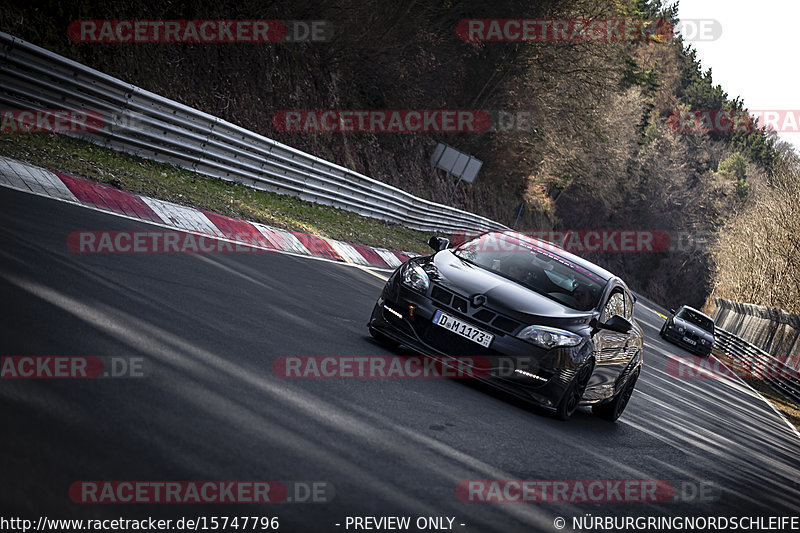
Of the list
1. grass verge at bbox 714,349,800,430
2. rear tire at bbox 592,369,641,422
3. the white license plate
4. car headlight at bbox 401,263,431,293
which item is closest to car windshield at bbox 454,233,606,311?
car headlight at bbox 401,263,431,293

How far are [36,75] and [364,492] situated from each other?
33.7 feet

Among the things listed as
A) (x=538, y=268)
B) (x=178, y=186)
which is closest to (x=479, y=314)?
(x=538, y=268)

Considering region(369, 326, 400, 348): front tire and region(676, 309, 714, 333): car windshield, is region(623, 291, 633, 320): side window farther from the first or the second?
region(676, 309, 714, 333): car windshield

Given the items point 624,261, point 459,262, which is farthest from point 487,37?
point 624,261

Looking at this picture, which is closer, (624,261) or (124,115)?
(124,115)

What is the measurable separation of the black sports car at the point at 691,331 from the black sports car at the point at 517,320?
23.8 m

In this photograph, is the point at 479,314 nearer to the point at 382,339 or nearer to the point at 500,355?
the point at 500,355

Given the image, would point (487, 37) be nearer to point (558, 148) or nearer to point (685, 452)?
point (558, 148)

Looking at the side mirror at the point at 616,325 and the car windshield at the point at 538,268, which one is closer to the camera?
the side mirror at the point at 616,325

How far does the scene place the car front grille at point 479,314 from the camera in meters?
8.12

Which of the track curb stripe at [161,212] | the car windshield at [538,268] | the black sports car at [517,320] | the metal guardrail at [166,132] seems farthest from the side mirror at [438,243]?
the metal guardrail at [166,132]

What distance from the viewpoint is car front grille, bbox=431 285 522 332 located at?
26.7 feet

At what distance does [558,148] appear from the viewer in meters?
46.2

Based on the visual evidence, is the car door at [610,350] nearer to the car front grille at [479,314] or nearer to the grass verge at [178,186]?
the car front grille at [479,314]
